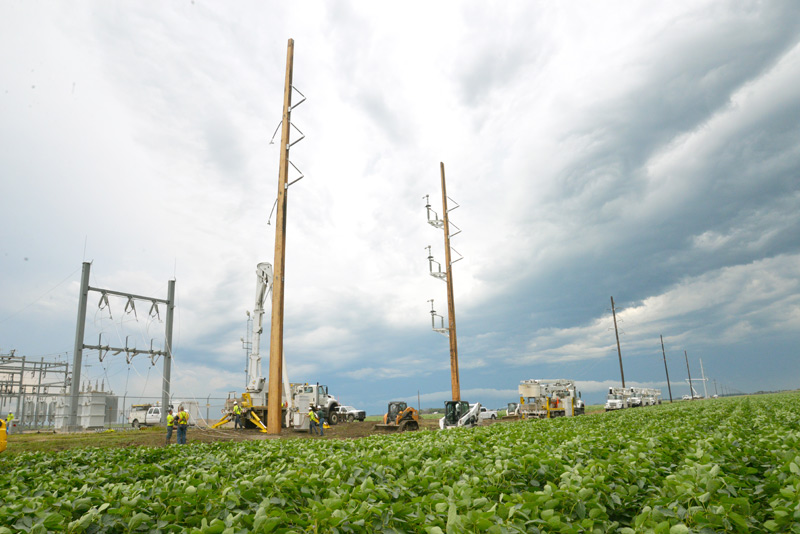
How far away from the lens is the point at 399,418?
31.3 metres

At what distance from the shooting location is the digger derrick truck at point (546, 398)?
38031 millimetres

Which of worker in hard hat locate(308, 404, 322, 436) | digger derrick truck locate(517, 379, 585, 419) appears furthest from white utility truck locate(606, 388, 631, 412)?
worker in hard hat locate(308, 404, 322, 436)

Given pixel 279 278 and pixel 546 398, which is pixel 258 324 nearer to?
pixel 279 278

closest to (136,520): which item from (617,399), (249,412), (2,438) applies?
(2,438)

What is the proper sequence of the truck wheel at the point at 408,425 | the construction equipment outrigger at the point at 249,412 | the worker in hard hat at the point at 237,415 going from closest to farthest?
the worker in hard hat at the point at 237,415
the construction equipment outrigger at the point at 249,412
the truck wheel at the point at 408,425

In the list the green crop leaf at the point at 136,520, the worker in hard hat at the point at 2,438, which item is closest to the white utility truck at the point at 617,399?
the worker in hard hat at the point at 2,438

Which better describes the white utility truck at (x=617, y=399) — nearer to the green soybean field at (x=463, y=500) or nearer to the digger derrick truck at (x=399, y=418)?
the digger derrick truck at (x=399, y=418)

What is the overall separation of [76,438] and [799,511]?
28.0m

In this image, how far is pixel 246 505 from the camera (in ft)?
13.4

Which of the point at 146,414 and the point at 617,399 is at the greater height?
the point at 146,414

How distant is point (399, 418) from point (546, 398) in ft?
48.7

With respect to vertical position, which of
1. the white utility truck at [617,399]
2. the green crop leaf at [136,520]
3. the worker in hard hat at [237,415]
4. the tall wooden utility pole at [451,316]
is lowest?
the white utility truck at [617,399]

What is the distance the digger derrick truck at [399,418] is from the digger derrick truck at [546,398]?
10798 mm

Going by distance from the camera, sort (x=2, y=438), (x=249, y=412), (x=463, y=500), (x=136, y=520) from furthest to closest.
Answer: (x=249, y=412) → (x=2, y=438) → (x=136, y=520) → (x=463, y=500)
